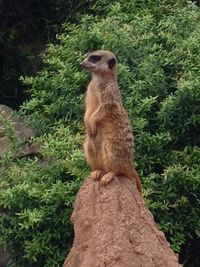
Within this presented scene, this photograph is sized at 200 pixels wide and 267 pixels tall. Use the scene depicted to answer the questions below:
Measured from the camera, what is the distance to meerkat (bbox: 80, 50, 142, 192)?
5.71 metres

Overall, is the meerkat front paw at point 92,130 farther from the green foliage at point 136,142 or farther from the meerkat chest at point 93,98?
the green foliage at point 136,142

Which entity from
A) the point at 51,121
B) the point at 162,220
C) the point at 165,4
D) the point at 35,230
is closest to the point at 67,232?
the point at 35,230

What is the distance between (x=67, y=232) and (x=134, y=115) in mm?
1095

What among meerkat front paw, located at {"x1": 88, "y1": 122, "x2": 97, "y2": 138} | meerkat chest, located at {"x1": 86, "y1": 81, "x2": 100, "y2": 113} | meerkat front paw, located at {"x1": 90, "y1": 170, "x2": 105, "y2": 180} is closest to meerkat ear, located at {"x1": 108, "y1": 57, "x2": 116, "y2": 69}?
meerkat chest, located at {"x1": 86, "y1": 81, "x2": 100, "y2": 113}

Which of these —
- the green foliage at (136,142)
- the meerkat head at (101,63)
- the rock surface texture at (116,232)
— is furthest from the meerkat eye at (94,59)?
the green foliage at (136,142)

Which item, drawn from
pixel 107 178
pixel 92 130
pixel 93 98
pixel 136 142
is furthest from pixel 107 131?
pixel 136 142

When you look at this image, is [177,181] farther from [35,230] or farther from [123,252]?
[123,252]

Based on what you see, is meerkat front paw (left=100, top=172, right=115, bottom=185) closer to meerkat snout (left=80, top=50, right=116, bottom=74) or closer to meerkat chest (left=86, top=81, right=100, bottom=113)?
meerkat chest (left=86, top=81, right=100, bottom=113)

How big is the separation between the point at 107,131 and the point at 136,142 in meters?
1.47

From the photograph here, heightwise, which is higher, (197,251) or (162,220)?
(162,220)

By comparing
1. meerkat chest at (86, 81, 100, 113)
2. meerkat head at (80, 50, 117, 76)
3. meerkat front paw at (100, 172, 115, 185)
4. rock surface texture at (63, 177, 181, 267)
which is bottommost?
rock surface texture at (63, 177, 181, 267)

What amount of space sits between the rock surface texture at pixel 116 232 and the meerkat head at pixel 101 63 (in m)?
0.76

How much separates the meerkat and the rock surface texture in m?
0.17

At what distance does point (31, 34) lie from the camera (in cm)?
1107
